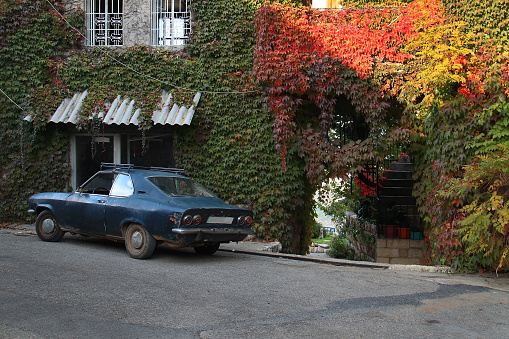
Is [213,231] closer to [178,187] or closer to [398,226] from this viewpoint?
[178,187]

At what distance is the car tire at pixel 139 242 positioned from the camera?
8.23 meters

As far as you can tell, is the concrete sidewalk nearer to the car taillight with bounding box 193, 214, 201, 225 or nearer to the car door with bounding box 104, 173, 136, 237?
the car taillight with bounding box 193, 214, 201, 225

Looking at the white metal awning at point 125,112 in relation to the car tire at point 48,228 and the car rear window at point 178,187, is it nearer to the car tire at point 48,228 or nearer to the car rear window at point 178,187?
the car rear window at point 178,187

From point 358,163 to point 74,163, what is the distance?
295 inches

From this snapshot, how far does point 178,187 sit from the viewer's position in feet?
29.6

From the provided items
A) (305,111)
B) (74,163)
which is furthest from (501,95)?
(74,163)

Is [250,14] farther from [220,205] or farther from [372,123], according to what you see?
[220,205]

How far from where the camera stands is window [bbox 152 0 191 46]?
1285cm

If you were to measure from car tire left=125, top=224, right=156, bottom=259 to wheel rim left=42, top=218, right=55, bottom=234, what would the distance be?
7.37ft

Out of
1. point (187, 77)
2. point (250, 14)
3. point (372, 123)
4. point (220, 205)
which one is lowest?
point (220, 205)

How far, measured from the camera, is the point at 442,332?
16.4 ft

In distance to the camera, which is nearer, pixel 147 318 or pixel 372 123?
pixel 147 318

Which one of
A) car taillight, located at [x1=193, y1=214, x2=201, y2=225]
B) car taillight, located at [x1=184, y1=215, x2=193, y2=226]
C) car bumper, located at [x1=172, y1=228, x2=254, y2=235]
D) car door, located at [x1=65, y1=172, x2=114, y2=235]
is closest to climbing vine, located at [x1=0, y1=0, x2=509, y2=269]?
car door, located at [x1=65, y1=172, x2=114, y2=235]

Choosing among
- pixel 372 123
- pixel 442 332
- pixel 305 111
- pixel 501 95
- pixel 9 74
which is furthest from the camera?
pixel 9 74
